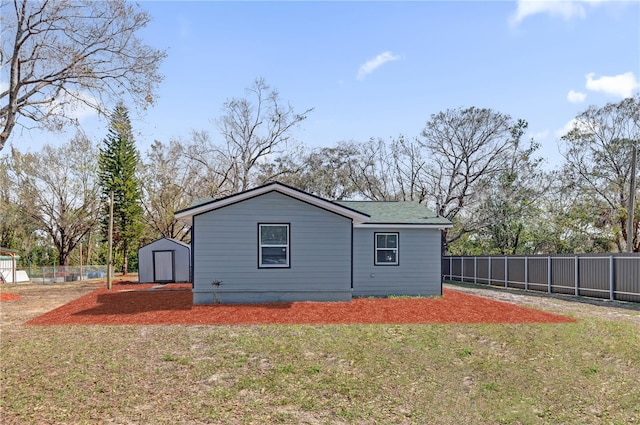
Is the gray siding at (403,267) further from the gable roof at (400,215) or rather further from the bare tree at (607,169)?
the bare tree at (607,169)

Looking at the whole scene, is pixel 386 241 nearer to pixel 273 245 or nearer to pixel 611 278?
pixel 273 245

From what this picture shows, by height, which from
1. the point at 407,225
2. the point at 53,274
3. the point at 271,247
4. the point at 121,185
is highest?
the point at 121,185

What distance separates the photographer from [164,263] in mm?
25188

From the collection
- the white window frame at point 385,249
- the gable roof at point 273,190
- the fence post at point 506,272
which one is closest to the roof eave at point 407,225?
the white window frame at point 385,249

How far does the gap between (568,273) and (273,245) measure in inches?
476

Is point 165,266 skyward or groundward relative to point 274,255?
groundward

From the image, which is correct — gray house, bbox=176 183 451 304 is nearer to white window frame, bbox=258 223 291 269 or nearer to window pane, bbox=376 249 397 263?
white window frame, bbox=258 223 291 269

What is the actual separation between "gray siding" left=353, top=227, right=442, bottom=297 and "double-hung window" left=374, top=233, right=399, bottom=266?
0.15m

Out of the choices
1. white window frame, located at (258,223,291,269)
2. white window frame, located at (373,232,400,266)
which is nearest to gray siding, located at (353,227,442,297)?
white window frame, located at (373,232,400,266)

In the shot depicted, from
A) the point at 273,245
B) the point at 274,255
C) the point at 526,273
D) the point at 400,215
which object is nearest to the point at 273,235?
the point at 273,245

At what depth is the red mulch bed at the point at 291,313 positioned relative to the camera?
36.5 ft

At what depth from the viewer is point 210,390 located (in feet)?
22.2

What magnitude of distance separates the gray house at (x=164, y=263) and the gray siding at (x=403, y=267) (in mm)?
11989

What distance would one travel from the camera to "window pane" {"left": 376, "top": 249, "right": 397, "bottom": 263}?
660 inches
